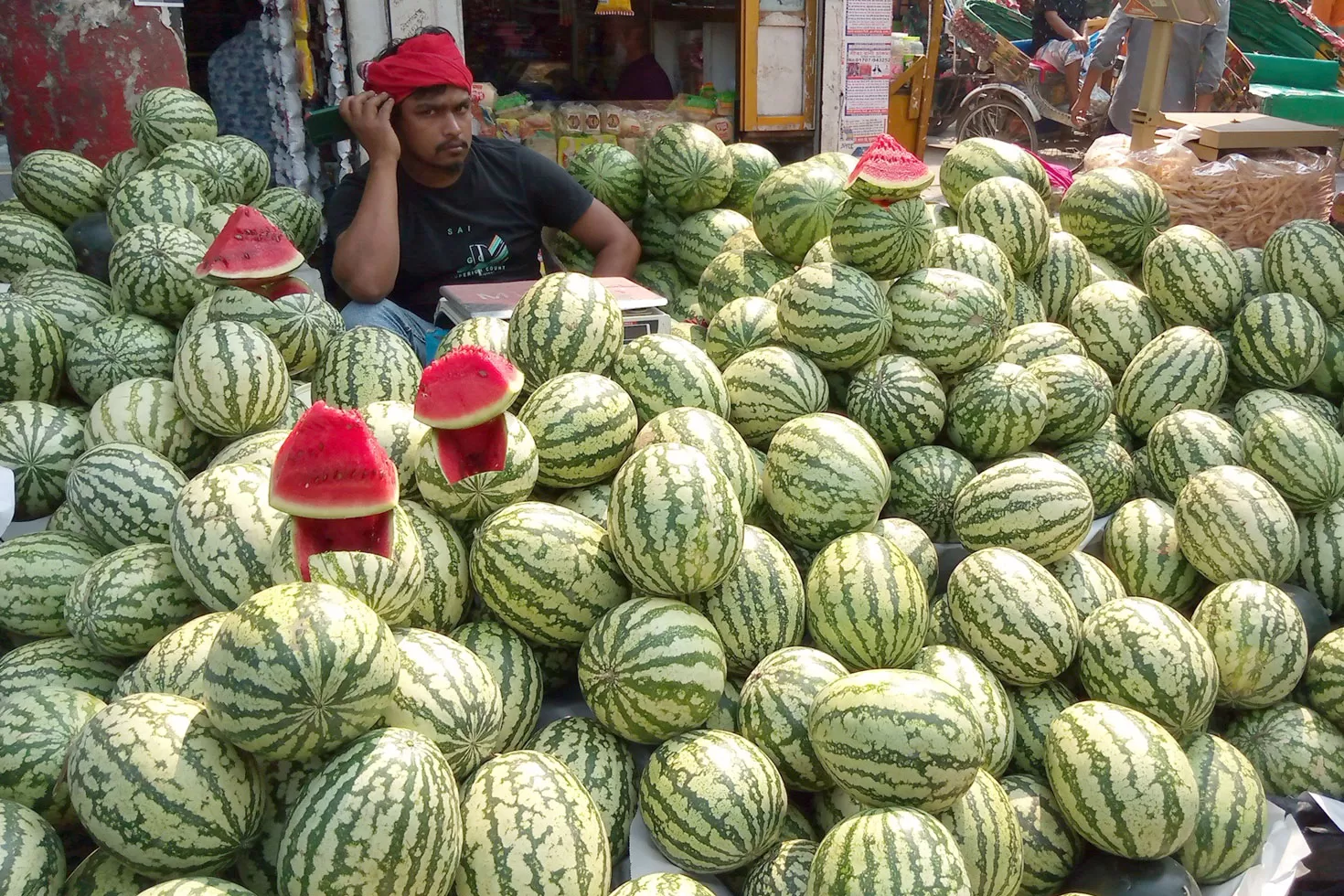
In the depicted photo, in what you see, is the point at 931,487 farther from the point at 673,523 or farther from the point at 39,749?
the point at 39,749

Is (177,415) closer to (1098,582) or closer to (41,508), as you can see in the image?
(41,508)

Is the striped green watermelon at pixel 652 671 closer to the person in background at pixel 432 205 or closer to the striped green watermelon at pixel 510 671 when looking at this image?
the striped green watermelon at pixel 510 671

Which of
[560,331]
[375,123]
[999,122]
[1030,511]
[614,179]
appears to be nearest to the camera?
[1030,511]

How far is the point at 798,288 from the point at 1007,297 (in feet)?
2.24

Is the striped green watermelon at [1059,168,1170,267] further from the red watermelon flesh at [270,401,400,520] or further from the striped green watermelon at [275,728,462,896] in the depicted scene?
the striped green watermelon at [275,728,462,896]

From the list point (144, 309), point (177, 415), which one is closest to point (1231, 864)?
point (177, 415)

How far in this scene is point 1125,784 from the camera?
1611 mm

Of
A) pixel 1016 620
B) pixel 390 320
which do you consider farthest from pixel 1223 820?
pixel 390 320

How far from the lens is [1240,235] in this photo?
11.7 feet

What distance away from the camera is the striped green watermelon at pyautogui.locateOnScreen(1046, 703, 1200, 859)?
5.26 ft

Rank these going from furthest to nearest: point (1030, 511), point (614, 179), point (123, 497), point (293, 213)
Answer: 1. point (614, 179)
2. point (293, 213)
3. point (1030, 511)
4. point (123, 497)

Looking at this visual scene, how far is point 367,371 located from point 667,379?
0.71 meters

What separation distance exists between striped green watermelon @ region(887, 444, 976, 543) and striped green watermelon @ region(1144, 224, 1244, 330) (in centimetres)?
94

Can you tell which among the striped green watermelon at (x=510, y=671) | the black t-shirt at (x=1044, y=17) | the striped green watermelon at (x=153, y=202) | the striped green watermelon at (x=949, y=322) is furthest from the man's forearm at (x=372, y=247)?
the black t-shirt at (x=1044, y=17)
